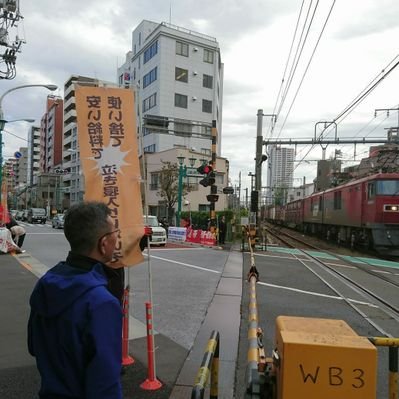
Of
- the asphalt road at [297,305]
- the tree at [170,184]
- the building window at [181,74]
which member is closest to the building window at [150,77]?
the building window at [181,74]

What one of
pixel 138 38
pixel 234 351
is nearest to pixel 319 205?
pixel 234 351

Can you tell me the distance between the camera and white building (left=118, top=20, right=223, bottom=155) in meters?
54.3

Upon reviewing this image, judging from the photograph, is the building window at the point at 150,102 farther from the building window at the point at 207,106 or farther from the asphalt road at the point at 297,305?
the asphalt road at the point at 297,305

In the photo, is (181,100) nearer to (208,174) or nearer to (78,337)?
(208,174)

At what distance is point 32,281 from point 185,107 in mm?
47640

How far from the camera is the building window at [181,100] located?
2180 inches

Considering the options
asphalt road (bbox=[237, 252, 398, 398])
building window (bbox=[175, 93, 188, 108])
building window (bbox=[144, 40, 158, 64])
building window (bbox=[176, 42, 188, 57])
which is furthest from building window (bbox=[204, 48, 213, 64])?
asphalt road (bbox=[237, 252, 398, 398])

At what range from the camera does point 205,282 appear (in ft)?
37.3

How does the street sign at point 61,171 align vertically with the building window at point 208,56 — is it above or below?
below

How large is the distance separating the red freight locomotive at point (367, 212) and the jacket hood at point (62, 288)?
18.4 meters

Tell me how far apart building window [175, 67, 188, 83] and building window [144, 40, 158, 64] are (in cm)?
353

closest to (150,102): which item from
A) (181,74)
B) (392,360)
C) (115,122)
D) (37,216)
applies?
(181,74)

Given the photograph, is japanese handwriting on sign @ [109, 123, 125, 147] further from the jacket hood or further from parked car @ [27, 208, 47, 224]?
parked car @ [27, 208, 47, 224]

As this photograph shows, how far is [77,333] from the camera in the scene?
75.0 inches
